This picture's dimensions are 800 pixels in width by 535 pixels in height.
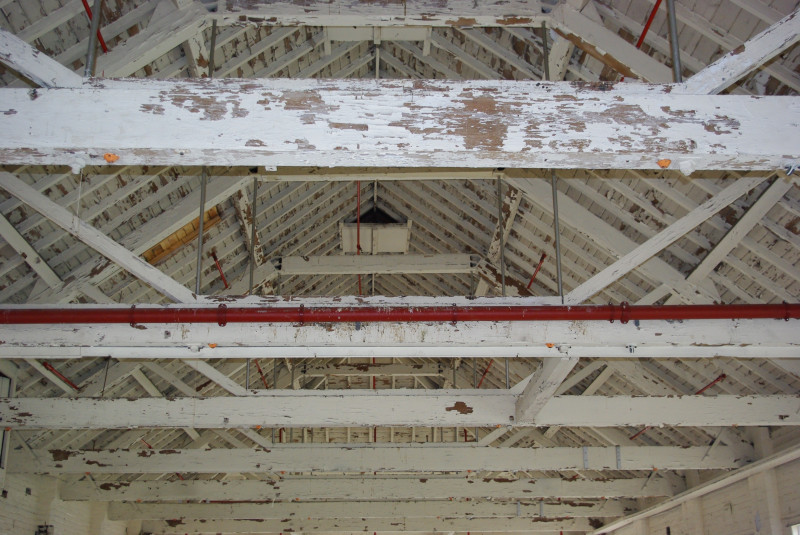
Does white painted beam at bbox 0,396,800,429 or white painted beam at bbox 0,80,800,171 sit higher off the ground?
white painted beam at bbox 0,80,800,171

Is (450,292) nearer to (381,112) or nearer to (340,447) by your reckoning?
(340,447)

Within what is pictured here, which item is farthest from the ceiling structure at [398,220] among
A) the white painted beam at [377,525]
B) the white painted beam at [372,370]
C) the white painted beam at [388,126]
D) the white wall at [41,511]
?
the white painted beam at [372,370]

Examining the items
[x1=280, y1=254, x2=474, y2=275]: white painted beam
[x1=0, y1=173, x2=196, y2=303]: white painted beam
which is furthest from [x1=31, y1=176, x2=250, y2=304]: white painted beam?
[x1=280, y1=254, x2=474, y2=275]: white painted beam

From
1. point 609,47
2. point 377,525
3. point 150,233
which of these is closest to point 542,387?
point 609,47

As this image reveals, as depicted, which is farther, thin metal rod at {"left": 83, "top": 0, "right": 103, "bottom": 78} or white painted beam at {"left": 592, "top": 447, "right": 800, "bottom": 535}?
white painted beam at {"left": 592, "top": 447, "right": 800, "bottom": 535}

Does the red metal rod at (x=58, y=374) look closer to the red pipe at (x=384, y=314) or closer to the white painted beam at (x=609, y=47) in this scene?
the red pipe at (x=384, y=314)

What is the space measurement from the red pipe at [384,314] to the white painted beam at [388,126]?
2.85m

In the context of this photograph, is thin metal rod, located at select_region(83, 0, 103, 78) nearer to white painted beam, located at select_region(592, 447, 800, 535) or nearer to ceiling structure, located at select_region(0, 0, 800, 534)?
ceiling structure, located at select_region(0, 0, 800, 534)

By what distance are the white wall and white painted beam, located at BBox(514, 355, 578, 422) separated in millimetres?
7268

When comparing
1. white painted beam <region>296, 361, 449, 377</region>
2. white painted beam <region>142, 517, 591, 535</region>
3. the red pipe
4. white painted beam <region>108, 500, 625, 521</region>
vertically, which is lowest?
white painted beam <region>142, 517, 591, 535</region>

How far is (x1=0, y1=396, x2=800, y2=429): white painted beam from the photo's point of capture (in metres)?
8.00

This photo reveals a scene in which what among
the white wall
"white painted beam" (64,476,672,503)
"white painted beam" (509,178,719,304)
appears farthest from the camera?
"white painted beam" (64,476,672,503)

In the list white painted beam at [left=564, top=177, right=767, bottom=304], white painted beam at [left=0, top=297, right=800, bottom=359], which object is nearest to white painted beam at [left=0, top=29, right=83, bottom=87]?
white painted beam at [left=0, top=297, right=800, bottom=359]

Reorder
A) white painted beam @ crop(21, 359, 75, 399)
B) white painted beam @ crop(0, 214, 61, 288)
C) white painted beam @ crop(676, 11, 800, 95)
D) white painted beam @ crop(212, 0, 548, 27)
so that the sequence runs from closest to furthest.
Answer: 1. white painted beam @ crop(676, 11, 800, 95)
2. white painted beam @ crop(212, 0, 548, 27)
3. white painted beam @ crop(0, 214, 61, 288)
4. white painted beam @ crop(21, 359, 75, 399)
